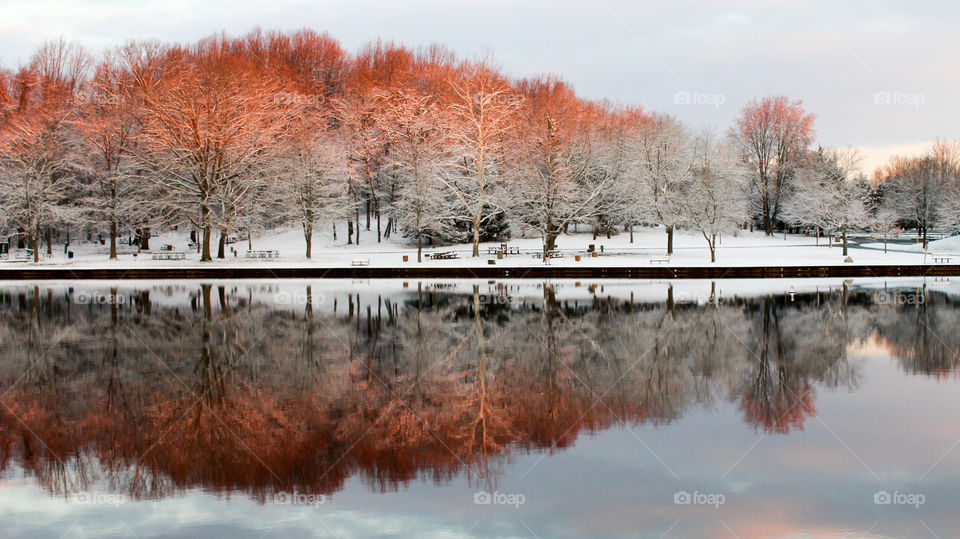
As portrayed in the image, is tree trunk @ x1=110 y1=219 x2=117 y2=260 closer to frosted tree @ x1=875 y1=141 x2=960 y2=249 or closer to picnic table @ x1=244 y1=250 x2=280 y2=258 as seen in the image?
picnic table @ x1=244 y1=250 x2=280 y2=258

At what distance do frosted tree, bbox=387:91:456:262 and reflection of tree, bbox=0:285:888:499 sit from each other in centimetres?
3154

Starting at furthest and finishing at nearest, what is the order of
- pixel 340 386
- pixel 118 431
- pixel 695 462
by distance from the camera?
pixel 340 386, pixel 118 431, pixel 695 462

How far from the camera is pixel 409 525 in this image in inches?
376

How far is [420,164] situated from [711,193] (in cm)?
2160

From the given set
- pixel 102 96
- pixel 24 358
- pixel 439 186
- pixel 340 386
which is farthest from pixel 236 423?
pixel 102 96

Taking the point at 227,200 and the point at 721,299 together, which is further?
the point at 227,200

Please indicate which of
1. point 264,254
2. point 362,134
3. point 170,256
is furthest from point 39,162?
point 362,134

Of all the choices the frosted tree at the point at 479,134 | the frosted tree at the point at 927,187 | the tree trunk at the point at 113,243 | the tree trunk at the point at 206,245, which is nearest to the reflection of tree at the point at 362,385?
the tree trunk at the point at 206,245

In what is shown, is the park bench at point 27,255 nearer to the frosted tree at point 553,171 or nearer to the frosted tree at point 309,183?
the frosted tree at point 309,183

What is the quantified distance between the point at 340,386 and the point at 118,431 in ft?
14.6

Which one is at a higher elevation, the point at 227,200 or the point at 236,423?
the point at 227,200

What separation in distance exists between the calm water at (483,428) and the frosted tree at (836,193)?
4193cm

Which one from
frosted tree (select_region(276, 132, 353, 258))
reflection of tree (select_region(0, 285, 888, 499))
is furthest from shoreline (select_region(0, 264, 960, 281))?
reflection of tree (select_region(0, 285, 888, 499))

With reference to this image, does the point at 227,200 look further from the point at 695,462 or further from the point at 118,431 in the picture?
the point at 695,462
